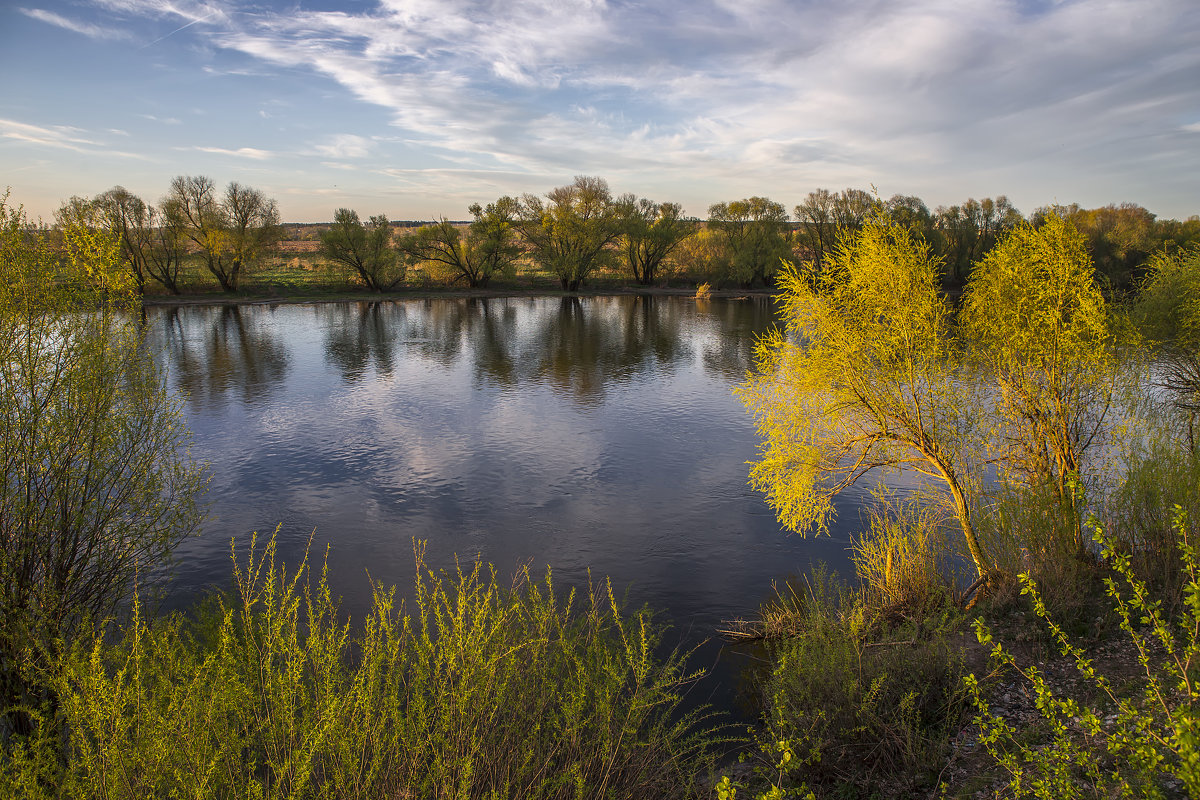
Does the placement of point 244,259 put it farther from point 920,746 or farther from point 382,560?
point 920,746

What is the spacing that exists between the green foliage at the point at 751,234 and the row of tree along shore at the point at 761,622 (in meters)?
68.6

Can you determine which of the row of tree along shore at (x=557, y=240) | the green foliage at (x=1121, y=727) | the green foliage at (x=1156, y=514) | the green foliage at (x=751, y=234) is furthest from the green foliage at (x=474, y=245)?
the green foliage at (x=1121, y=727)

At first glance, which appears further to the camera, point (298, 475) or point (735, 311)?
point (735, 311)

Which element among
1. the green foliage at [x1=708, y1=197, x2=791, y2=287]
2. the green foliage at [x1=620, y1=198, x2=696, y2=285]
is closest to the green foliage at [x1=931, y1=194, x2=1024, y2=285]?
the green foliage at [x1=708, y1=197, x2=791, y2=287]

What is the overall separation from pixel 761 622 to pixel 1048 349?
8826mm

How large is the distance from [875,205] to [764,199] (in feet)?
256

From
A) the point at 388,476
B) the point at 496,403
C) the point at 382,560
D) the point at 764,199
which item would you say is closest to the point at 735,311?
the point at 764,199

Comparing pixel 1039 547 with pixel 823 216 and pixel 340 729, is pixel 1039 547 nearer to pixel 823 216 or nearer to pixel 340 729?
pixel 340 729

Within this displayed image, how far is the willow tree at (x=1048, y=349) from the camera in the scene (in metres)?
13.7

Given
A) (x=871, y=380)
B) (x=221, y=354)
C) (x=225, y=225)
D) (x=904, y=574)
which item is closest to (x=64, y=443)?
(x=871, y=380)

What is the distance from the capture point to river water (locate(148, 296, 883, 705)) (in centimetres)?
1647

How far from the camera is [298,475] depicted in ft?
73.7

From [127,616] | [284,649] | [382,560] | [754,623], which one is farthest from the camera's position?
[382,560]

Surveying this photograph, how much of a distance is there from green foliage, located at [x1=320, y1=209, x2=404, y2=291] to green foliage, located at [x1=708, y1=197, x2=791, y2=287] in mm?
44116
